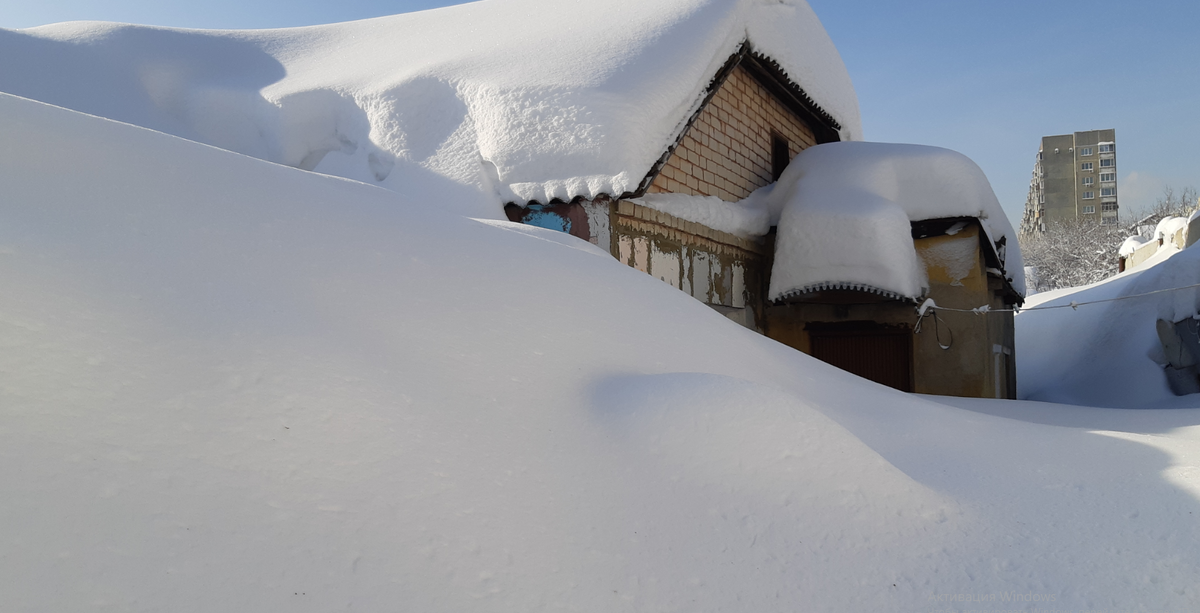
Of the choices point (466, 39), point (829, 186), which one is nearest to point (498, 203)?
point (466, 39)

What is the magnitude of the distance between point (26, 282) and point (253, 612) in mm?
1036

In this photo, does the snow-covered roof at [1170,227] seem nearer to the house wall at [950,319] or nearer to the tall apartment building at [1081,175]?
the house wall at [950,319]

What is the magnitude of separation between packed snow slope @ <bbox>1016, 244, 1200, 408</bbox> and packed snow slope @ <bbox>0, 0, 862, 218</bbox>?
18.3 feet

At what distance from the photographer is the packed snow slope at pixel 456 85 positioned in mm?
5387

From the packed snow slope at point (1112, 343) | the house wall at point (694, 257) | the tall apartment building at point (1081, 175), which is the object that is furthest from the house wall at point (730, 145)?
the tall apartment building at point (1081, 175)

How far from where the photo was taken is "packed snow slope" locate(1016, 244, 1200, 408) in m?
9.90

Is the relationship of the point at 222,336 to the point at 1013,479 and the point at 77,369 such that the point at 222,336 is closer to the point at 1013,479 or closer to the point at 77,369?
the point at 77,369

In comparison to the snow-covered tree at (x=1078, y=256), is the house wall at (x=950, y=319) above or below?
above

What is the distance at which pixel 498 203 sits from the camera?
5445 millimetres

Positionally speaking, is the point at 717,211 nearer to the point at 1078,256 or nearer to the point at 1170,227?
the point at 1170,227

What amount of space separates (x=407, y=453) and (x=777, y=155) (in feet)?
23.8

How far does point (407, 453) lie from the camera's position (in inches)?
67.5

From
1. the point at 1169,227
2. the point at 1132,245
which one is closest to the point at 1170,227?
the point at 1169,227

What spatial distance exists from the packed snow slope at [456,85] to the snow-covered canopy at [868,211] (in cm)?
137
